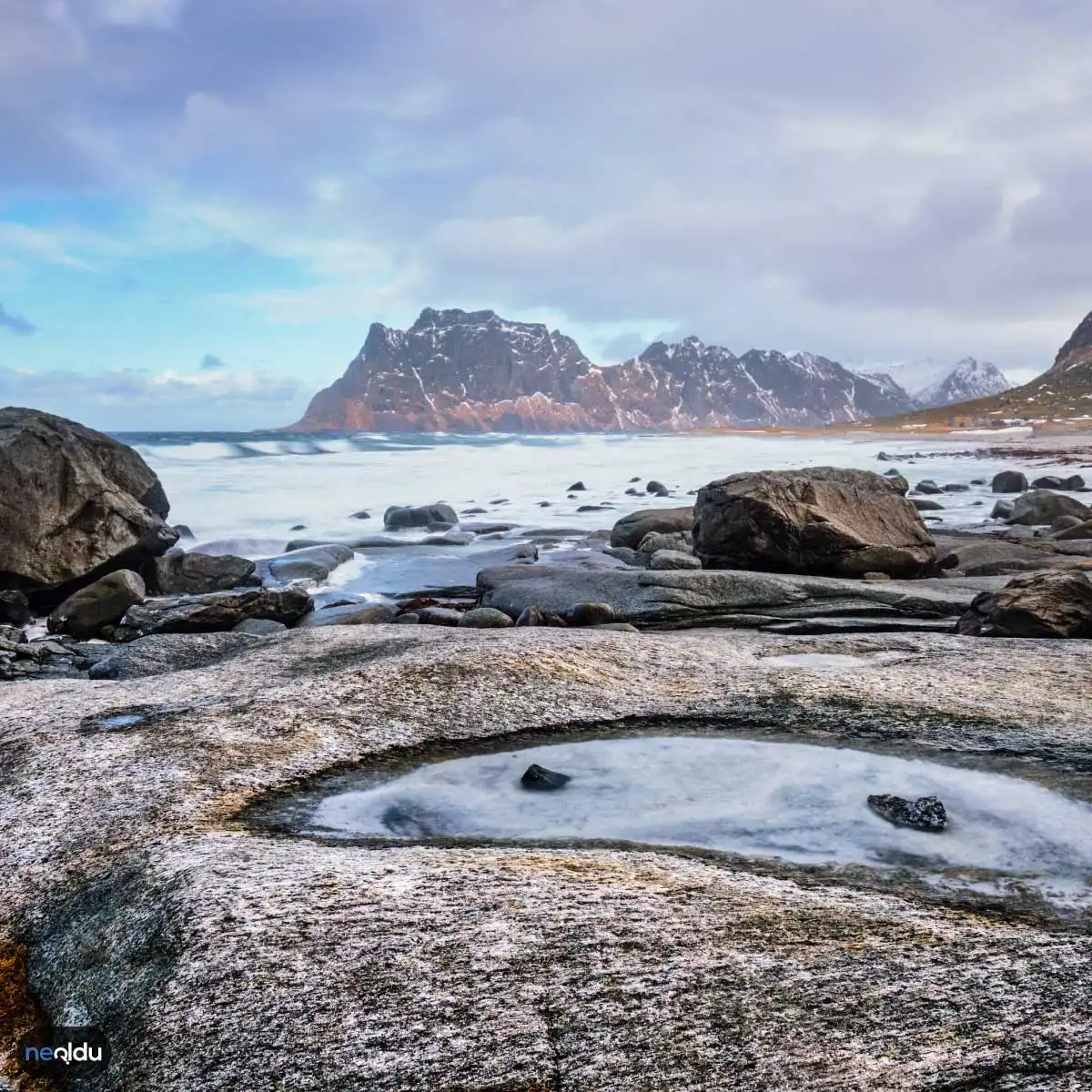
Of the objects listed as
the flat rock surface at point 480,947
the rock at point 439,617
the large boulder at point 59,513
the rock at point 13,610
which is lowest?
the rock at point 13,610

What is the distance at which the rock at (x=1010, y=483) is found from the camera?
45438 mm

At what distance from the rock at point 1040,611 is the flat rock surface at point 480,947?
391cm

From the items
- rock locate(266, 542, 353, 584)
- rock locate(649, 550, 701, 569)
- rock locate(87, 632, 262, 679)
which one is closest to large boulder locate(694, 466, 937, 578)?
rock locate(649, 550, 701, 569)

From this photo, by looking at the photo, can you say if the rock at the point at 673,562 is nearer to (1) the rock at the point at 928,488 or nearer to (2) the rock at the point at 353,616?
(2) the rock at the point at 353,616

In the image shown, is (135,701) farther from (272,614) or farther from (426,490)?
(426,490)

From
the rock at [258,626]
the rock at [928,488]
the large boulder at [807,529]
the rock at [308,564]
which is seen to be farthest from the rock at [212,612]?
the rock at [928,488]

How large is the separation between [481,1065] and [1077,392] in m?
232

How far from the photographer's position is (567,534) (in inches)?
1361

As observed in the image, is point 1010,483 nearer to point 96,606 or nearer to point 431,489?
point 431,489

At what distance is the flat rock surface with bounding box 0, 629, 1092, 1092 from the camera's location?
11.3 feet

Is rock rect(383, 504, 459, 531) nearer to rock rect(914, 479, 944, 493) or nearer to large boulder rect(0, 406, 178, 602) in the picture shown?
large boulder rect(0, 406, 178, 602)

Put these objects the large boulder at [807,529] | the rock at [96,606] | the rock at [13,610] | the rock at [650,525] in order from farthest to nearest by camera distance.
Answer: the rock at [650,525] → the rock at [13,610] → the rock at [96,606] → the large boulder at [807,529]

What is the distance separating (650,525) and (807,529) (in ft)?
34.8

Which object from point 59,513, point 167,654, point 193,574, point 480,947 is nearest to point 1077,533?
point 167,654
